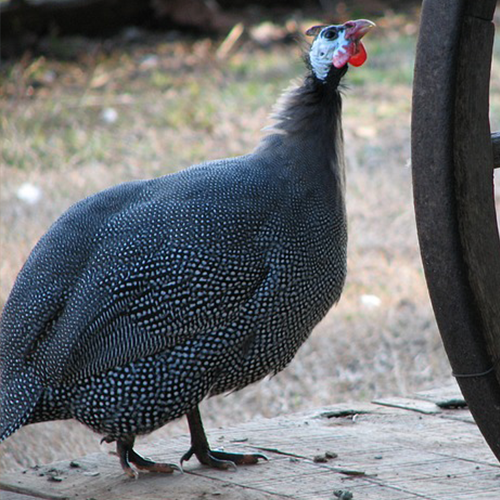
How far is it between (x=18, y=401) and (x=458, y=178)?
44.6 inches

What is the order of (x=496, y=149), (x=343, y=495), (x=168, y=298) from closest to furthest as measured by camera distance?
(x=496, y=149), (x=343, y=495), (x=168, y=298)

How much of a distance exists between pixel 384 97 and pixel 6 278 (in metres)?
3.33

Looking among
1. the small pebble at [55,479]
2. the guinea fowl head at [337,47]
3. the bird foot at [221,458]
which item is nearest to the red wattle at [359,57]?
the guinea fowl head at [337,47]

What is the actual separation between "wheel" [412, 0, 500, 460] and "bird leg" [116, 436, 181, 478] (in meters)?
0.88

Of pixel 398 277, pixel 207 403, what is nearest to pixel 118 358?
pixel 207 403

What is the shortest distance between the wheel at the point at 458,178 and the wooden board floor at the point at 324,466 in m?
0.53

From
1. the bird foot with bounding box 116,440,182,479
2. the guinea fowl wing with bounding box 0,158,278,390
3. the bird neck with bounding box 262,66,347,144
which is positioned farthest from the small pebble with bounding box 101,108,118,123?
the bird foot with bounding box 116,440,182,479

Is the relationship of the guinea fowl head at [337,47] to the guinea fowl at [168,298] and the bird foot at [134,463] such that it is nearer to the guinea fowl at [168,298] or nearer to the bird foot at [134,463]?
the guinea fowl at [168,298]

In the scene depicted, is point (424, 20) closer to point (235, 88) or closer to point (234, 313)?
point (234, 313)

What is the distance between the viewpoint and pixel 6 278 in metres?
3.85

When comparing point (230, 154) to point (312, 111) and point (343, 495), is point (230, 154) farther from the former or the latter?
point (343, 495)

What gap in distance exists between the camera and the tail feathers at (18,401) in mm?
2111

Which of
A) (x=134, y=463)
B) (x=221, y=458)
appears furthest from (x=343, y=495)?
(x=134, y=463)

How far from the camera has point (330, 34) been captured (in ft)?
7.64
